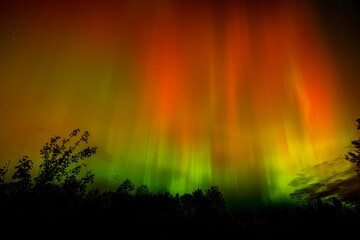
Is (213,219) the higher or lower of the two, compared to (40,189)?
lower

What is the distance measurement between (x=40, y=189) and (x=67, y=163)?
3.34 metres

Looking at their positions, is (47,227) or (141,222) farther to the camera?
(141,222)

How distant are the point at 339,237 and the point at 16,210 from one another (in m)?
27.0

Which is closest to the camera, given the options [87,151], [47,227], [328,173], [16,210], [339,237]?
[339,237]

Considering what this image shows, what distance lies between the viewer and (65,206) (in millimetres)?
20547

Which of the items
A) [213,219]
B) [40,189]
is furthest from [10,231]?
[213,219]

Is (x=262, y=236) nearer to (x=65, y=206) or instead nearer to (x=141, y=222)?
(x=141, y=222)

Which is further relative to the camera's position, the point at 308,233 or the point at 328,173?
the point at 328,173

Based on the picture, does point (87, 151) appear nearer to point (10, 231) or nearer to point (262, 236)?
point (10, 231)

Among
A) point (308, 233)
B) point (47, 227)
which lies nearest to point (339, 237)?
point (308, 233)

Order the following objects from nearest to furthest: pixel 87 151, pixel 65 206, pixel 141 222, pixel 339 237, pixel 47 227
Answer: pixel 339 237 → pixel 47 227 → pixel 141 222 → pixel 65 206 → pixel 87 151

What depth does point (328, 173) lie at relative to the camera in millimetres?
165875

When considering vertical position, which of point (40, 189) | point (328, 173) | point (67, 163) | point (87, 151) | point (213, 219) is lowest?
point (213, 219)

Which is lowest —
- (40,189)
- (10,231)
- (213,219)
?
(10,231)
